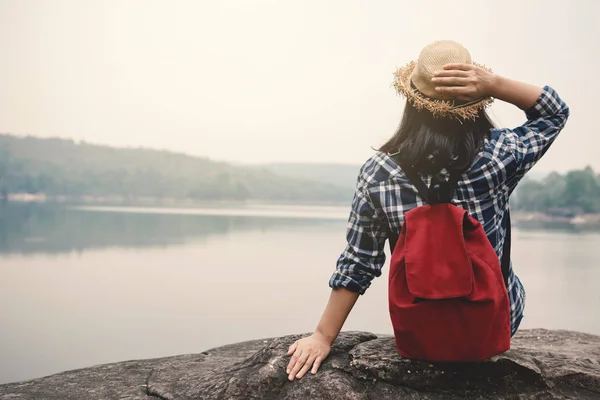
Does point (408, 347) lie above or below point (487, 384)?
above

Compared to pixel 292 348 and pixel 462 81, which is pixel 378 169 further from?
pixel 292 348

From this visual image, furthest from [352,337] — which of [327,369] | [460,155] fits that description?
[460,155]

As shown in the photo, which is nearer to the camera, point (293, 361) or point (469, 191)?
point (469, 191)

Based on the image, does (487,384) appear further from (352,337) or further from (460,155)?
(460,155)

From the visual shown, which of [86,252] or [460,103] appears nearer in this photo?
[460,103]

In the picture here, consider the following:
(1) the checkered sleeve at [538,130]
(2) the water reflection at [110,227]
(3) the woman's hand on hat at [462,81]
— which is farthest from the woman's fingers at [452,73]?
(2) the water reflection at [110,227]

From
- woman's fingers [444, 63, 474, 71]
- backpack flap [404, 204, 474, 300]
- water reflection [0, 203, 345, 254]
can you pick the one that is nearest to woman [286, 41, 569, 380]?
woman's fingers [444, 63, 474, 71]

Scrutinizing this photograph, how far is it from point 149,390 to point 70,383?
0.42 meters

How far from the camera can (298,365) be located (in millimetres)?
1857

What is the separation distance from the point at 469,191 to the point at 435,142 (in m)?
0.17

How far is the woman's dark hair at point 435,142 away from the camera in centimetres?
163

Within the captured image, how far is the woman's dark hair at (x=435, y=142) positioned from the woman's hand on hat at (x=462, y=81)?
0.07 m

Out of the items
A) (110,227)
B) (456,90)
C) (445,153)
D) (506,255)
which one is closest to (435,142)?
(445,153)

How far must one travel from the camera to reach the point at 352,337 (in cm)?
207
